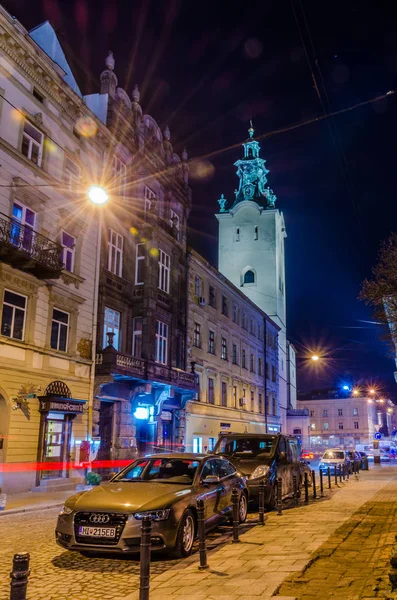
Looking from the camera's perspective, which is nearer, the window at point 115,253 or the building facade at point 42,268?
the building facade at point 42,268

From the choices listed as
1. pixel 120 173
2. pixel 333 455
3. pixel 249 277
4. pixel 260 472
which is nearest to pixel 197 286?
pixel 120 173

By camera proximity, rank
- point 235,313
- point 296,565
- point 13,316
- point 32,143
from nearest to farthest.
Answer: point 296,565, point 13,316, point 32,143, point 235,313

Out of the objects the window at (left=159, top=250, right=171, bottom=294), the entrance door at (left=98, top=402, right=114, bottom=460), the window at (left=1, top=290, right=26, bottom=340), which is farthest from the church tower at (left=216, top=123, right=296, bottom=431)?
the window at (left=1, top=290, right=26, bottom=340)

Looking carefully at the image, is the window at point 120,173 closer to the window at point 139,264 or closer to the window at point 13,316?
the window at point 139,264

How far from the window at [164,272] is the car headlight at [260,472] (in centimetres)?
1675

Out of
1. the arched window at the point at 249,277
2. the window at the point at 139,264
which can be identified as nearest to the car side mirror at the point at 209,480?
the window at the point at 139,264

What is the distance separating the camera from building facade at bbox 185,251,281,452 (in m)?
34.8

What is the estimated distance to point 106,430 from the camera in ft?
83.9

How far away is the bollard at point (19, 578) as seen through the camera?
172 inches

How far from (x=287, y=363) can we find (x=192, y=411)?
3176 cm

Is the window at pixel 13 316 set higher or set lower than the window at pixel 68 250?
lower

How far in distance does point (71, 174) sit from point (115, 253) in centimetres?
472

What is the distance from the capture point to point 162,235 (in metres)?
30.2

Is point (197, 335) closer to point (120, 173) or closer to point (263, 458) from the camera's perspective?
point (120, 173)
